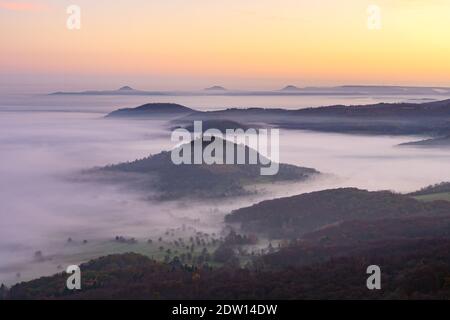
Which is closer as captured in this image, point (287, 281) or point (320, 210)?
point (287, 281)

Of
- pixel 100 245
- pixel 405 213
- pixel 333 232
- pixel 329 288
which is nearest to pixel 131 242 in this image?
pixel 100 245

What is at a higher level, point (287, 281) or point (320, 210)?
point (287, 281)

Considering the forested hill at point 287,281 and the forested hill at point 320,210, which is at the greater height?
the forested hill at point 287,281

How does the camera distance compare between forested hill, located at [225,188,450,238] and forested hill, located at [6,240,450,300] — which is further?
forested hill, located at [225,188,450,238]

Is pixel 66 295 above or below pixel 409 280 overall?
below

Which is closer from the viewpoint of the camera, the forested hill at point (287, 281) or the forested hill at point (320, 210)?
the forested hill at point (287, 281)

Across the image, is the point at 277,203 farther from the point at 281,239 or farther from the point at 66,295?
the point at 66,295

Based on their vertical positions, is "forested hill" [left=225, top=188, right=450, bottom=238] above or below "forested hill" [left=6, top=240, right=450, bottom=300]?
below

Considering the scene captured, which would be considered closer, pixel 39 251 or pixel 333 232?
pixel 333 232
